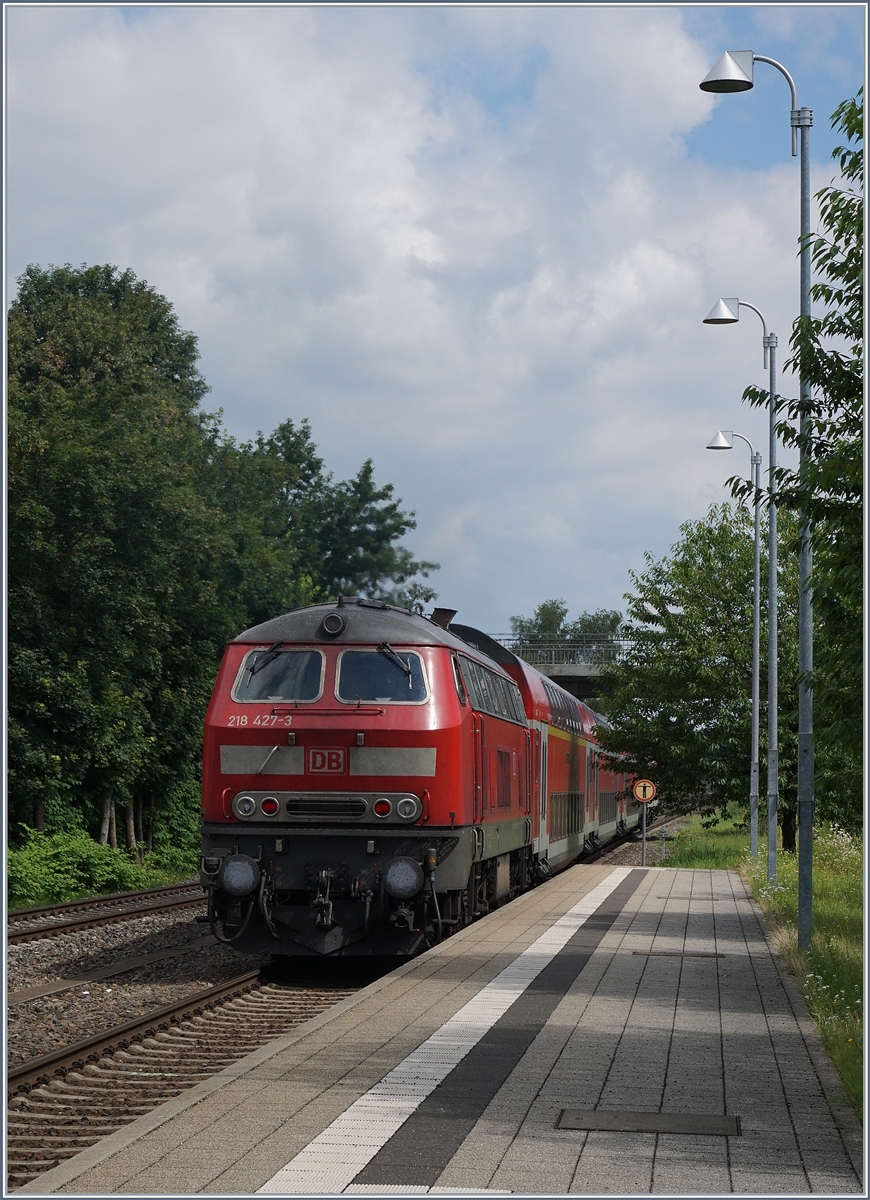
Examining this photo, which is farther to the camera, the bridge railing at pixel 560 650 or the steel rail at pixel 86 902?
the bridge railing at pixel 560 650

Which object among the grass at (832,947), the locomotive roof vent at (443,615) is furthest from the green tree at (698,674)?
the locomotive roof vent at (443,615)

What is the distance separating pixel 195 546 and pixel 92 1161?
27541mm

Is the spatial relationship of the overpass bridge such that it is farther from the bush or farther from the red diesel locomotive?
the red diesel locomotive

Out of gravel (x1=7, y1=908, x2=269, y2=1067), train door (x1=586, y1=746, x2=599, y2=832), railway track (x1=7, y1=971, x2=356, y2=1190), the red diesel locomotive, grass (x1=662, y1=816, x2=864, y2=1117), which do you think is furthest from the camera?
train door (x1=586, y1=746, x2=599, y2=832)

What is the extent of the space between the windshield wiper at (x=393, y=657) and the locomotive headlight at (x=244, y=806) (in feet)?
6.13

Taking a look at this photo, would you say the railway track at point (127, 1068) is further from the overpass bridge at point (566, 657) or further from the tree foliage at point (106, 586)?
the overpass bridge at point (566, 657)

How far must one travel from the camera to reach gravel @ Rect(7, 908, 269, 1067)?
1157 cm

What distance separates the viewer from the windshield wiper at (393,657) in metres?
14.2

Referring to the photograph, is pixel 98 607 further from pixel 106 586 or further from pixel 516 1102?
pixel 516 1102

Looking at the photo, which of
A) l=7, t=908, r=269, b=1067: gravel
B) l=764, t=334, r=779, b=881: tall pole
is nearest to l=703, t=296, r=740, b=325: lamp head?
l=764, t=334, r=779, b=881: tall pole

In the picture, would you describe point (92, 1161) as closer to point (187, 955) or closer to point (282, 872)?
point (282, 872)

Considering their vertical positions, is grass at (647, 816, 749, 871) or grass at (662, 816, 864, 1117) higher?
grass at (662, 816, 864, 1117)

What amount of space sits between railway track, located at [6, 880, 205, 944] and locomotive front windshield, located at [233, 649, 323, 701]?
447cm

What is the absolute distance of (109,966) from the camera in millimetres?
15391
